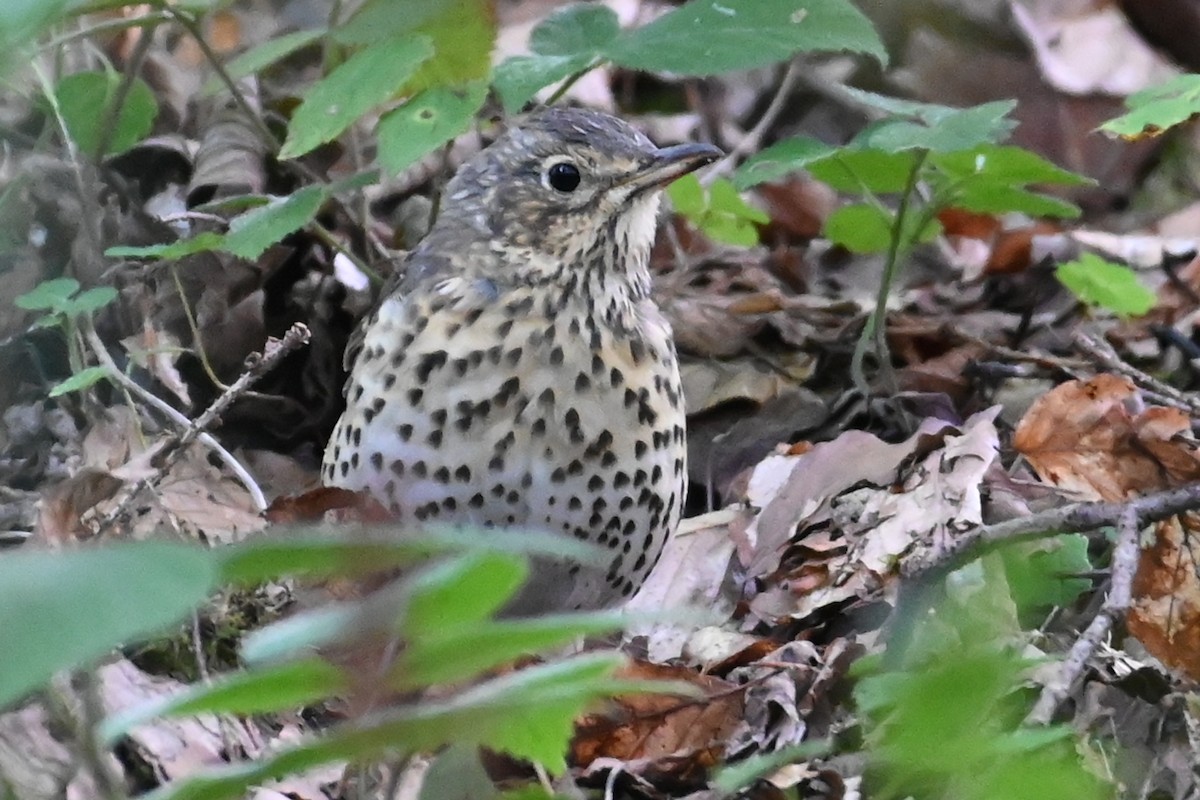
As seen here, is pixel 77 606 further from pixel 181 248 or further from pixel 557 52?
pixel 557 52

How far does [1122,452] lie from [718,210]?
4.25 feet

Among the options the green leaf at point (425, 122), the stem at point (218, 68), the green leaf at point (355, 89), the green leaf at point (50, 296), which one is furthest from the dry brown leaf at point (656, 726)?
the stem at point (218, 68)

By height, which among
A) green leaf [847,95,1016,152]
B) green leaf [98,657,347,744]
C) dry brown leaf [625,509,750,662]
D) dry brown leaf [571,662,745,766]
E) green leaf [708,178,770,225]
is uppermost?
green leaf [98,657,347,744]

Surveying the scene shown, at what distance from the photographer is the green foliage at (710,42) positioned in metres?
3.34

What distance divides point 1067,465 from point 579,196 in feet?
3.89

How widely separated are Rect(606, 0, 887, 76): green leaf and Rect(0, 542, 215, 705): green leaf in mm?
2498

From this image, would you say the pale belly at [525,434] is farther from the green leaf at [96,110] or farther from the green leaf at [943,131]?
the green leaf at [96,110]

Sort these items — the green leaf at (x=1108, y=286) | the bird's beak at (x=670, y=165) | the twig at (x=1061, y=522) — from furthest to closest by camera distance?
1. the green leaf at (x=1108, y=286)
2. the bird's beak at (x=670, y=165)
3. the twig at (x=1061, y=522)

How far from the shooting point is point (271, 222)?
3.35m

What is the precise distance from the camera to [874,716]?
7.95 ft

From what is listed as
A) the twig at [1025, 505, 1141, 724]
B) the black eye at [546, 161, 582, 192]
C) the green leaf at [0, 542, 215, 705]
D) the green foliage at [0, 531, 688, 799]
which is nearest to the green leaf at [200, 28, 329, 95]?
the black eye at [546, 161, 582, 192]

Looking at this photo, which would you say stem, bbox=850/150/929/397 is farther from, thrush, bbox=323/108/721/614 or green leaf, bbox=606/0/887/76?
thrush, bbox=323/108/721/614

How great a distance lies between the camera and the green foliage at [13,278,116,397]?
3211mm

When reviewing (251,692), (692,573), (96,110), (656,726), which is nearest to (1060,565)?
(656,726)
